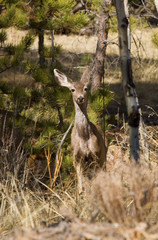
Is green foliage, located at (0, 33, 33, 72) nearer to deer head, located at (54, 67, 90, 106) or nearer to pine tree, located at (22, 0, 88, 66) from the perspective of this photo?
pine tree, located at (22, 0, 88, 66)

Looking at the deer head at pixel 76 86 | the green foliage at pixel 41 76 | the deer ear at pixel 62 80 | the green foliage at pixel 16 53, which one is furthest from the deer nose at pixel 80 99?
the green foliage at pixel 16 53

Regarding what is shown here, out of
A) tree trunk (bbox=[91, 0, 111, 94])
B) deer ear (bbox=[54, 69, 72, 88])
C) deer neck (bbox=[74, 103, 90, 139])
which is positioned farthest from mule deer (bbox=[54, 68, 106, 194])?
tree trunk (bbox=[91, 0, 111, 94])

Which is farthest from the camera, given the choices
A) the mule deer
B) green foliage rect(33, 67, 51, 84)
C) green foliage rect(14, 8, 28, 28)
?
green foliage rect(33, 67, 51, 84)

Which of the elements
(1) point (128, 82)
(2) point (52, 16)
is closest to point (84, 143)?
(2) point (52, 16)

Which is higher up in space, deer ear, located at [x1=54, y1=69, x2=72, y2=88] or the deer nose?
deer ear, located at [x1=54, y1=69, x2=72, y2=88]

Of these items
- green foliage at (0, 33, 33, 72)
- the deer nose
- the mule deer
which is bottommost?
the mule deer

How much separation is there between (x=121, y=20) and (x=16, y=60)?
3.16 meters

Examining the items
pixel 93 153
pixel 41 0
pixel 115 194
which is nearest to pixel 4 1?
pixel 41 0

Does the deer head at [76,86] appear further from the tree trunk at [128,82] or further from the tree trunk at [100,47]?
the tree trunk at [128,82]

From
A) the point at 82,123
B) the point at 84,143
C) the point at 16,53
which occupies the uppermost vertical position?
the point at 16,53

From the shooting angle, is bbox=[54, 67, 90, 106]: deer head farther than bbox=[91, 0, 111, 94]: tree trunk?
No

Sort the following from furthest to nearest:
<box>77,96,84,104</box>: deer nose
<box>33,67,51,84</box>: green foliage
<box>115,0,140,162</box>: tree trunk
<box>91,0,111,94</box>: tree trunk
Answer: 1. <box>91,0,111,94</box>: tree trunk
2. <box>33,67,51,84</box>: green foliage
3. <box>77,96,84,104</box>: deer nose
4. <box>115,0,140,162</box>: tree trunk

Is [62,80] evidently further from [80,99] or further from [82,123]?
[82,123]

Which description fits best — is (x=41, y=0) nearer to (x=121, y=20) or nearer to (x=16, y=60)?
(x=16, y=60)
